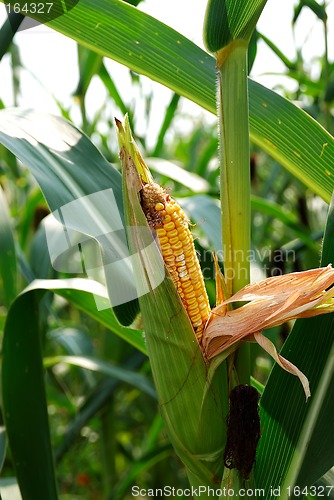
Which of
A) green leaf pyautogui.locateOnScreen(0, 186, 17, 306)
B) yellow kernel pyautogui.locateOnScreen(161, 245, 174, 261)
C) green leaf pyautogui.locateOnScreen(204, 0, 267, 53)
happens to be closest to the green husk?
yellow kernel pyautogui.locateOnScreen(161, 245, 174, 261)

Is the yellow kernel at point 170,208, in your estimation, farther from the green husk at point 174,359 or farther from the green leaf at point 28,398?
the green leaf at point 28,398

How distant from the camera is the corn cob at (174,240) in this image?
0.57 meters

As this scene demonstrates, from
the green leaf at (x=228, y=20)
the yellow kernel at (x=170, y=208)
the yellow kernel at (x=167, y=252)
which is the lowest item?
the yellow kernel at (x=167, y=252)

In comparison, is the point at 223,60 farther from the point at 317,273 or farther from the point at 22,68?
the point at 22,68

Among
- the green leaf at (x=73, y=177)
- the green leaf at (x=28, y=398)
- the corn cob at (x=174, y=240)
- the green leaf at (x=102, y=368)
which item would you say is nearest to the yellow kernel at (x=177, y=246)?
the corn cob at (x=174, y=240)

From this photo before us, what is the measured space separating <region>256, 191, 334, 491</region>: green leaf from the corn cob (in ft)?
0.43

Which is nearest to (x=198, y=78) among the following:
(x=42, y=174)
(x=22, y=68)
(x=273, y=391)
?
(x=42, y=174)

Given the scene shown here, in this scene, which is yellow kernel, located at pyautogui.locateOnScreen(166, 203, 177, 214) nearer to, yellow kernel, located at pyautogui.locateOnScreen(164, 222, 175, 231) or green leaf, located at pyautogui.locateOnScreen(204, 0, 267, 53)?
yellow kernel, located at pyautogui.locateOnScreen(164, 222, 175, 231)

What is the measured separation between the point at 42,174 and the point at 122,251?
0.43 feet

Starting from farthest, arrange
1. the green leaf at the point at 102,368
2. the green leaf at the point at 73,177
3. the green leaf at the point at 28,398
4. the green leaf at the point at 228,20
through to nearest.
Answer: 1. the green leaf at the point at 102,368
2. the green leaf at the point at 28,398
3. the green leaf at the point at 73,177
4. the green leaf at the point at 228,20

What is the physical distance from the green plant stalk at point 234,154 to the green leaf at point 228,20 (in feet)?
0.03

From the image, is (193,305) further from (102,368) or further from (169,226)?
(102,368)

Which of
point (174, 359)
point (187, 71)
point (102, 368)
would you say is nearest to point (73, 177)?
point (187, 71)

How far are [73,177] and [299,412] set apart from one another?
0.40 meters
